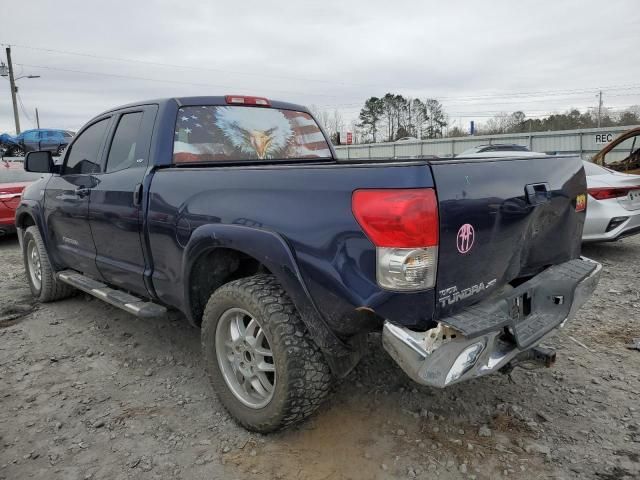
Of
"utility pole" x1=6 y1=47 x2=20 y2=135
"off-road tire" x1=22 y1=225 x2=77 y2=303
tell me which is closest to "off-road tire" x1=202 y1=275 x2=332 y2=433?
"off-road tire" x1=22 y1=225 x2=77 y2=303

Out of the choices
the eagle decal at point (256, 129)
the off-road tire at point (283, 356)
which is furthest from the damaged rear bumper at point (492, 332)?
the eagle decal at point (256, 129)

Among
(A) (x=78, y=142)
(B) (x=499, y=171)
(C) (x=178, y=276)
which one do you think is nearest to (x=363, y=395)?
(C) (x=178, y=276)

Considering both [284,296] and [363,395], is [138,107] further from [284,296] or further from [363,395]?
[363,395]

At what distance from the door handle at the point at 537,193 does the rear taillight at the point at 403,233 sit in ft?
2.52

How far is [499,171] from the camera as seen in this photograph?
94.3 inches

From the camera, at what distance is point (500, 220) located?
2.36m

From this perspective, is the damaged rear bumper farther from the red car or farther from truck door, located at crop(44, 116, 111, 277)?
the red car

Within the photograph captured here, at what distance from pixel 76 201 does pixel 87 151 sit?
51cm

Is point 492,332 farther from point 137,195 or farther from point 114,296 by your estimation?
point 114,296

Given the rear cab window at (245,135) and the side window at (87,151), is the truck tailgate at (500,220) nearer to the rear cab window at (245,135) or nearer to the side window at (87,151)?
the rear cab window at (245,135)

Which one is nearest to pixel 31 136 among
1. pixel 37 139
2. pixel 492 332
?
pixel 37 139

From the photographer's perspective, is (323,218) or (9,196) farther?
(9,196)

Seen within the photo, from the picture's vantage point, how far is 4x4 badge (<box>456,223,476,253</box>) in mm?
2145

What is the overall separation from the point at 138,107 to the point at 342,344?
2490mm
